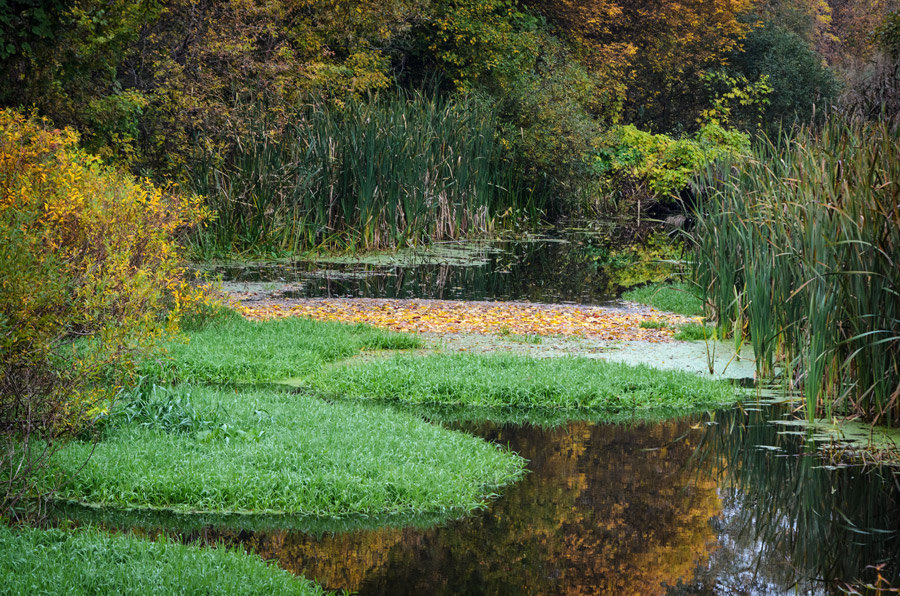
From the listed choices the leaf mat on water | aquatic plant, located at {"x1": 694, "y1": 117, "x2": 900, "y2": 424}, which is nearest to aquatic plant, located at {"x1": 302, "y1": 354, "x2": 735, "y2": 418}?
aquatic plant, located at {"x1": 694, "y1": 117, "x2": 900, "y2": 424}

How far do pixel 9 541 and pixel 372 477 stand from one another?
80.6 inches

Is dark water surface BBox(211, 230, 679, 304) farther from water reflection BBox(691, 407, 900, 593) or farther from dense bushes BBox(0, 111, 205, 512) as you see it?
water reflection BBox(691, 407, 900, 593)

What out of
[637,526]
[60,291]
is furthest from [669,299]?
[60,291]

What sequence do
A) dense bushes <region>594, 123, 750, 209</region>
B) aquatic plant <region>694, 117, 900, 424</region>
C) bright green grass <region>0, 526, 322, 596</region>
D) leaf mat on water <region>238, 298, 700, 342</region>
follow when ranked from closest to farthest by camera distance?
bright green grass <region>0, 526, 322, 596</region> → aquatic plant <region>694, 117, 900, 424</region> → leaf mat on water <region>238, 298, 700, 342</region> → dense bushes <region>594, 123, 750, 209</region>

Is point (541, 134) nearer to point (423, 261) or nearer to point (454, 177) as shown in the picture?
point (454, 177)

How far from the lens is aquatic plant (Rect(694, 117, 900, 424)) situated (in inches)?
260

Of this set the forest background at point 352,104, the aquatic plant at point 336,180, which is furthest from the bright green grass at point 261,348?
the aquatic plant at point 336,180

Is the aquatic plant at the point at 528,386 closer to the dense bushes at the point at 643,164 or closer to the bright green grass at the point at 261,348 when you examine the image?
the bright green grass at the point at 261,348

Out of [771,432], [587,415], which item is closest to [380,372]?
[587,415]

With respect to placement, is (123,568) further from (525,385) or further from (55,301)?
(525,385)

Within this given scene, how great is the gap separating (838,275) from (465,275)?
996 cm

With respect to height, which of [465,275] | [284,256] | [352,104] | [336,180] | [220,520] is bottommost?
[220,520]

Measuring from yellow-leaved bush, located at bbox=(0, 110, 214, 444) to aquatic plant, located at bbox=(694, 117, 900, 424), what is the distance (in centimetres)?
447

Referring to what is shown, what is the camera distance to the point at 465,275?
16.4 metres
